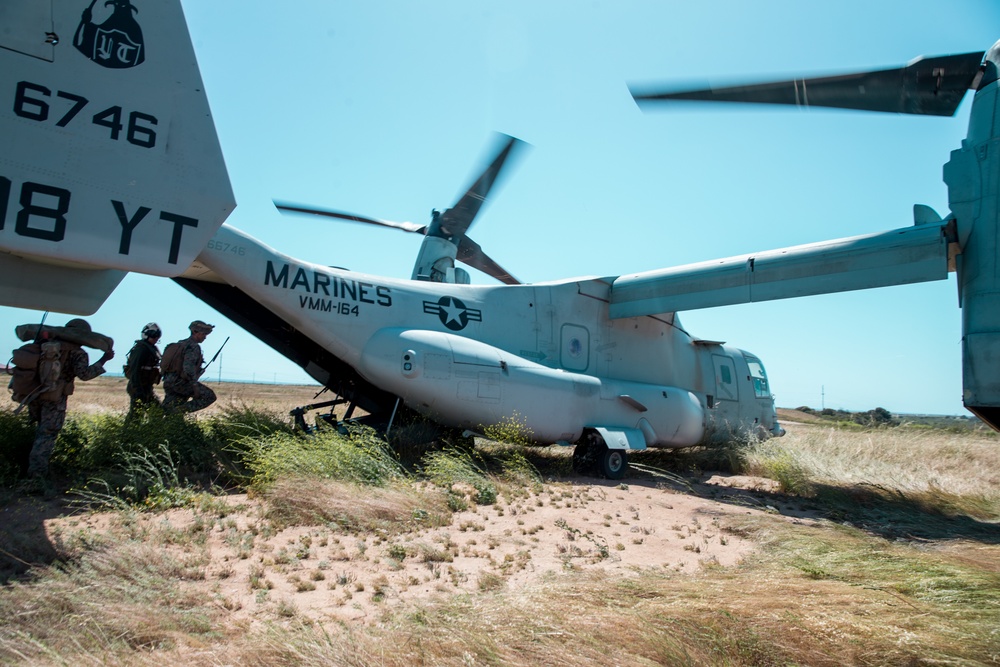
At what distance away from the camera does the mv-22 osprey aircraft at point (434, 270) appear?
15.5ft

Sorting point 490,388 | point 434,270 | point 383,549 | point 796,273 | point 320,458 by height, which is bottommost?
point 383,549

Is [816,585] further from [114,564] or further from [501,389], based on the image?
[501,389]

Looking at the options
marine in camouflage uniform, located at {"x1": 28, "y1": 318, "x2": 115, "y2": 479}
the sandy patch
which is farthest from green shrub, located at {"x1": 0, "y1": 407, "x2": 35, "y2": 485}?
the sandy patch

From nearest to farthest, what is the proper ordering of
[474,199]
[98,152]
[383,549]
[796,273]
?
[98,152], [383,549], [796,273], [474,199]

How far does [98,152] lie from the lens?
4852mm

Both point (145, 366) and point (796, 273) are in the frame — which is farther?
point (796, 273)

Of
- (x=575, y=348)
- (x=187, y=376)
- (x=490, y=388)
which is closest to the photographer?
(x=187, y=376)

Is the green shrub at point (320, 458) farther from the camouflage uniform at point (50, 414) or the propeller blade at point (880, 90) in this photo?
the propeller blade at point (880, 90)

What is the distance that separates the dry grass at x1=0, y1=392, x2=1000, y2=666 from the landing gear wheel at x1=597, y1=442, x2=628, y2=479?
10.6ft

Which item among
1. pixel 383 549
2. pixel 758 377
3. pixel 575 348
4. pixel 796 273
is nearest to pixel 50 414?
pixel 383 549

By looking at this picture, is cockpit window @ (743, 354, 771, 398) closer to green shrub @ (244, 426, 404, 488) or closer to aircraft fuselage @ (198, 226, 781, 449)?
aircraft fuselage @ (198, 226, 781, 449)

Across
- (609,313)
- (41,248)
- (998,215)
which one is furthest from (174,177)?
(998,215)

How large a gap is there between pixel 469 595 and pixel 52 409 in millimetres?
5301

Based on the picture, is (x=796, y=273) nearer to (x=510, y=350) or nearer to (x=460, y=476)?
(x=510, y=350)
